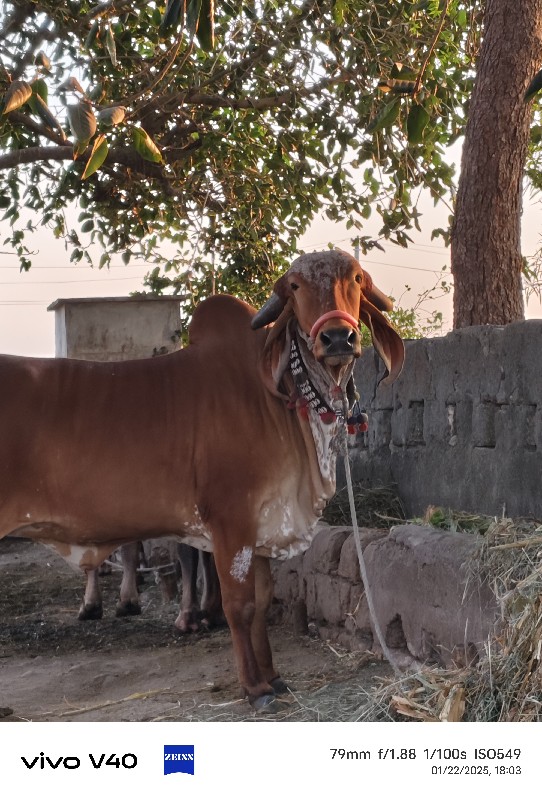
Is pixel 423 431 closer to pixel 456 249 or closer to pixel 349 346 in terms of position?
pixel 456 249

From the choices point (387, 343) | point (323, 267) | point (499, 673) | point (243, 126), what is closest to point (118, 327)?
point (243, 126)

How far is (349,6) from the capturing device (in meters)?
7.66

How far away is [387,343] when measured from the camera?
448cm

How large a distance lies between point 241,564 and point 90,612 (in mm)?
2721

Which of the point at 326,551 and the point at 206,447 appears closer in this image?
the point at 206,447

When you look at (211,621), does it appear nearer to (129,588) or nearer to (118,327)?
(129,588)

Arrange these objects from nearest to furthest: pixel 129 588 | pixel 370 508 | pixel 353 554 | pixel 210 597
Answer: pixel 353 554, pixel 370 508, pixel 210 597, pixel 129 588

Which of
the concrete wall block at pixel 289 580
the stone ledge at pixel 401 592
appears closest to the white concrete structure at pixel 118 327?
the concrete wall block at pixel 289 580

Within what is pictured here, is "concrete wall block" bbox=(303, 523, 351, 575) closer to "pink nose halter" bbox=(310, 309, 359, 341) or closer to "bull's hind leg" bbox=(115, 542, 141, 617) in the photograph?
"bull's hind leg" bbox=(115, 542, 141, 617)

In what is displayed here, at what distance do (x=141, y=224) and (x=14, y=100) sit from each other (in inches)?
224

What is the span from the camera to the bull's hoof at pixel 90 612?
6.61m

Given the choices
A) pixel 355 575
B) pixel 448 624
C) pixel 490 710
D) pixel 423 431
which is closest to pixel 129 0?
pixel 423 431

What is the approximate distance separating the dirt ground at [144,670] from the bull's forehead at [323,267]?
160cm
